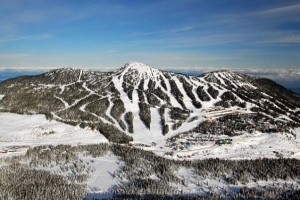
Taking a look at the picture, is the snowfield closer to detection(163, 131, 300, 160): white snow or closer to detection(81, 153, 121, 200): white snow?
detection(81, 153, 121, 200): white snow

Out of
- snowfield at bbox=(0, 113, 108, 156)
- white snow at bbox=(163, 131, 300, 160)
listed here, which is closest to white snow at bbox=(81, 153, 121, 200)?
white snow at bbox=(163, 131, 300, 160)

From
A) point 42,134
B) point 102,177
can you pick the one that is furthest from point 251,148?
point 42,134

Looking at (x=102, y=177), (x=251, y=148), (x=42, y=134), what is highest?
(x=42, y=134)

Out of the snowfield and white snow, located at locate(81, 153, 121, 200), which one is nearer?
white snow, located at locate(81, 153, 121, 200)

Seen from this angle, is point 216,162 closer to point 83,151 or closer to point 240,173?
point 240,173

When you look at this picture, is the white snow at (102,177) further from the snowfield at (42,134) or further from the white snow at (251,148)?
the snowfield at (42,134)

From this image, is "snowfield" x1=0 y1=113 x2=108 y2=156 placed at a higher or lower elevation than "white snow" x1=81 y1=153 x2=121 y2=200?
higher

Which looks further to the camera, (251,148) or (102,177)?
(251,148)

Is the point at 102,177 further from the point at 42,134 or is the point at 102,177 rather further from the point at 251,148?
the point at 251,148

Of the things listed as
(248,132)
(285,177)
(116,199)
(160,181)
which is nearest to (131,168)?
(160,181)
